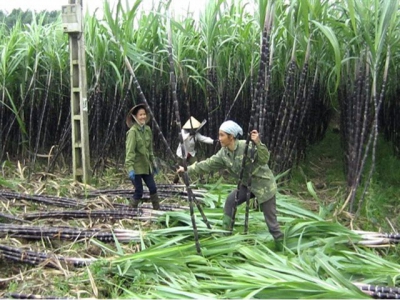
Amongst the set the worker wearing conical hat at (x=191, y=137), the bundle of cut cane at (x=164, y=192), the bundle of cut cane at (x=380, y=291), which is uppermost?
the worker wearing conical hat at (x=191, y=137)

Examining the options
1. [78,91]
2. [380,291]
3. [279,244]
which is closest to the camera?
[380,291]

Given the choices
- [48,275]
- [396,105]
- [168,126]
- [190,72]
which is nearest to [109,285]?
[48,275]

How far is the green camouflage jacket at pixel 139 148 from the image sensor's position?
12.2ft

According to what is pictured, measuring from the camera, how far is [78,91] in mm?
4848

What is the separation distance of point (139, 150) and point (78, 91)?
1.38 metres

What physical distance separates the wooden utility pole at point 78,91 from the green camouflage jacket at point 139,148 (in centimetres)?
114

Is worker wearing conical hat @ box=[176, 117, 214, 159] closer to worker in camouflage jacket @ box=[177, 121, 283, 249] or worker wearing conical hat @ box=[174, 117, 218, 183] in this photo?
worker wearing conical hat @ box=[174, 117, 218, 183]

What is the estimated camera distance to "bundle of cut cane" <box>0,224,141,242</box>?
3.07m

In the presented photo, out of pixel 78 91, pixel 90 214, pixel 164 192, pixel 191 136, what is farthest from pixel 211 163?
pixel 78 91

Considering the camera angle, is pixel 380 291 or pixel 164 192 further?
pixel 164 192

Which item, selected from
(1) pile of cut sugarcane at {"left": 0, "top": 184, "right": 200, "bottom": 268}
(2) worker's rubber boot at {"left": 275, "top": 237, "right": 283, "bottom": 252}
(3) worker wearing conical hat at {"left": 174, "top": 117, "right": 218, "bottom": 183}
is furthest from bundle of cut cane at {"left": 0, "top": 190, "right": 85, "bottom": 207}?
(2) worker's rubber boot at {"left": 275, "top": 237, "right": 283, "bottom": 252}

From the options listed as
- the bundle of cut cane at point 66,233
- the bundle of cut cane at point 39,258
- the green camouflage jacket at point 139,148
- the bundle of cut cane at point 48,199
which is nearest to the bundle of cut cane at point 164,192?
the bundle of cut cane at point 48,199

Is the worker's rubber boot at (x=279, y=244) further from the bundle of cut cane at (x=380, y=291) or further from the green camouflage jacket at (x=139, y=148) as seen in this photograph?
the green camouflage jacket at (x=139, y=148)

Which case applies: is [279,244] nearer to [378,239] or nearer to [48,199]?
[378,239]
